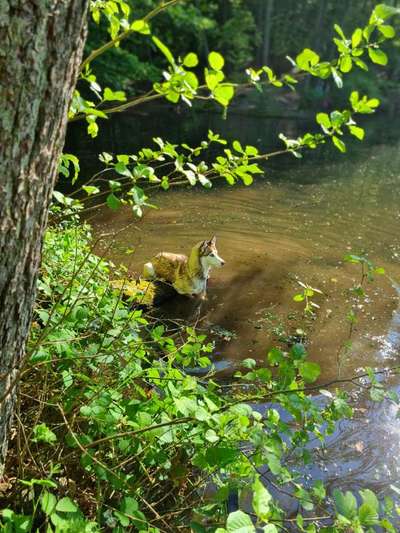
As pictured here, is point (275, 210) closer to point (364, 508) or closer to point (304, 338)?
point (304, 338)

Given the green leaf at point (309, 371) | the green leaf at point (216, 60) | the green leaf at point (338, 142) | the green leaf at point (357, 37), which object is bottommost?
the green leaf at point (309, 371)

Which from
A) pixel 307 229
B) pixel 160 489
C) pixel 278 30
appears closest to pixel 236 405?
pixel 160 489

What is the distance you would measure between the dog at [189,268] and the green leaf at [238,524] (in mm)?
4091

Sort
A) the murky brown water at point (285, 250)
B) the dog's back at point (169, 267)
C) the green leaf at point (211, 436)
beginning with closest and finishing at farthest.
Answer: the green leaf at point (211, 436) < the murky brown water at point (285, 250) < the dog's back at point (169, 267)

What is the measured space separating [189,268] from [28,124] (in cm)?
416

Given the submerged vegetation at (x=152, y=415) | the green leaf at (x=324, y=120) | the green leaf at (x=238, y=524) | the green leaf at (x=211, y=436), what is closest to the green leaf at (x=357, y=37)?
the submerged vegetation at (x=152, y=415)

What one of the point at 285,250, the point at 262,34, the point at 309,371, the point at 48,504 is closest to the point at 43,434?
the point at 48,504

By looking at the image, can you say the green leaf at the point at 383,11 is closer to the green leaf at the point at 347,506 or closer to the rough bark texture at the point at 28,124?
the rough bark texture at the point at 28,124

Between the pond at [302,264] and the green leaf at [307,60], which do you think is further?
the pond at [302,264]

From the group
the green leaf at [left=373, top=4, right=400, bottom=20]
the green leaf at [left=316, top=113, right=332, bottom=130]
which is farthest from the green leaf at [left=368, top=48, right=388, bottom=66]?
the green leaf at [left=316, top=113, right=332, bottom=130]

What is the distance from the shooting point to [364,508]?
1.42m

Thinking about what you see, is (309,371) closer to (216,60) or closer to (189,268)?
(216,60)

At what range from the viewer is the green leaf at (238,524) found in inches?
50.2

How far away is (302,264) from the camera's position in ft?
23.0
